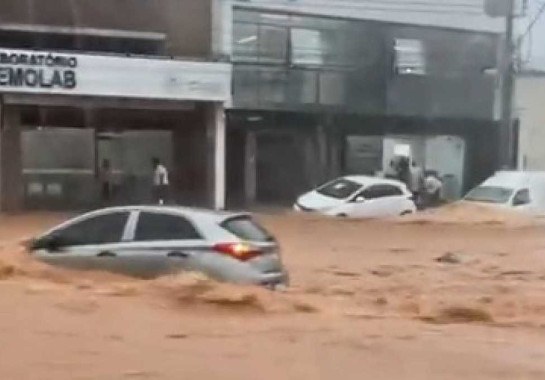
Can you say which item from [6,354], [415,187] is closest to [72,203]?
[415,187]

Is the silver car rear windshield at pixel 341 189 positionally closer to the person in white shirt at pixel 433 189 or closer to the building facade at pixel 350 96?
the building facade at pixel 350 96

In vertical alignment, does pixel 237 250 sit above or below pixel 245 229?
below

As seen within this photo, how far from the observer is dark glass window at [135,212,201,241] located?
1325 centimetres

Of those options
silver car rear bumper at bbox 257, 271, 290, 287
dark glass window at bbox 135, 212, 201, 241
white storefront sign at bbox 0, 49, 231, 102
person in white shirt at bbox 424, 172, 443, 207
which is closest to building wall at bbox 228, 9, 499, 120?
person in white shirt at bbox 424, 172, 443, 207

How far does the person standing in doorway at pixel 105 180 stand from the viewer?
97.6 ft

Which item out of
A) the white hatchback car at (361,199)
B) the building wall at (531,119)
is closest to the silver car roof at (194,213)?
the white hatchback car at (361,199)

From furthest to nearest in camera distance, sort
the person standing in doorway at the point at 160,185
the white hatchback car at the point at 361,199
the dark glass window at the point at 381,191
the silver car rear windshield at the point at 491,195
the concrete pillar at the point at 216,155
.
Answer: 1. the concrete pillar at the point at 216,155
2. the person standing in doorway at the point at 160,185
3. the dark glass window at the point at 381,191
4. the silver car rear windshield at the point at 491,195
5. the white hatchback car at the point at 361,199

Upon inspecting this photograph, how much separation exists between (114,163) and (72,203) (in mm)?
1972

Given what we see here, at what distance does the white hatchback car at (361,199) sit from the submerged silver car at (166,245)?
13.5 m

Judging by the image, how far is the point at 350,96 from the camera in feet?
110

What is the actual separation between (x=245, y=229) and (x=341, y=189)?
15.1 metres

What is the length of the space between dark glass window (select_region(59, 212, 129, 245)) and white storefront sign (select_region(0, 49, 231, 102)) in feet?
42.8

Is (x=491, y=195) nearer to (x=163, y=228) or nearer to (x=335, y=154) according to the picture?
(x=335, y=154)

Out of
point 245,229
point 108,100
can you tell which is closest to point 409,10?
point 108,100
